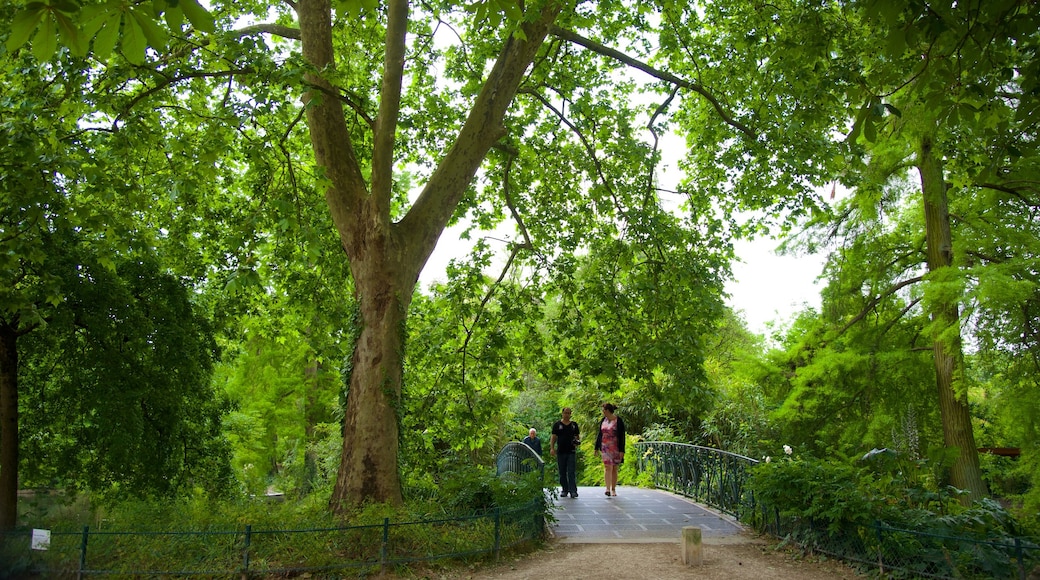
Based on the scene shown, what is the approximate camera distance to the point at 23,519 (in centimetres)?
1100

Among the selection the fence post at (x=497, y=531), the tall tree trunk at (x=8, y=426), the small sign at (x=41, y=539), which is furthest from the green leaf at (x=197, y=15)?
the tall tree trunk at (x=8, y=426)

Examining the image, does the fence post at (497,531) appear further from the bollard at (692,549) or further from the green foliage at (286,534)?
the bollard at (692,549)

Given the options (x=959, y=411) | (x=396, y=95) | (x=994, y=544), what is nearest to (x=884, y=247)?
(x=959, y=411)

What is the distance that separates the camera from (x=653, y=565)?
27.7 ft

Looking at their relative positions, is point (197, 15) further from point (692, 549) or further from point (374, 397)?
point (692, 549)

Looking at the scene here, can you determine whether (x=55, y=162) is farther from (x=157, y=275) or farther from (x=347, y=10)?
(x=347, y=10)

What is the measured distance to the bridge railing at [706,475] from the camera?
1184cm

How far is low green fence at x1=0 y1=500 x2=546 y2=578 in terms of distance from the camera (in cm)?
750

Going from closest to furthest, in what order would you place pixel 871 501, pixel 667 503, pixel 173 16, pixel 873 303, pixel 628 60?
pixel 173 16 → pixel 871 501 → pixel 628 60 → pixel 667 503 → pixel 873 303

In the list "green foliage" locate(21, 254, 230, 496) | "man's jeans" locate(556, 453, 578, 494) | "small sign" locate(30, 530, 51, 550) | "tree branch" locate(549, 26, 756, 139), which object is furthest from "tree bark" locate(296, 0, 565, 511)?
"man's jeans" locate(556, 453, 578, 494)

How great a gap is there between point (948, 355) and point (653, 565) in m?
7.70

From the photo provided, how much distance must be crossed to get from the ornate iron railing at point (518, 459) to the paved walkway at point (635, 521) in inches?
38.4

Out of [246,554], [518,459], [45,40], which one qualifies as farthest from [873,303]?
[45,40]

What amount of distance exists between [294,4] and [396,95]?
9.36 ft
